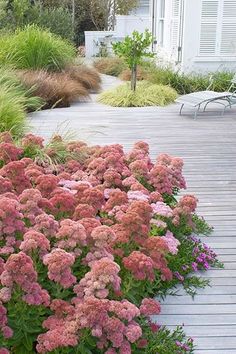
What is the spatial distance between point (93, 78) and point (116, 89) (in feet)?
3.71

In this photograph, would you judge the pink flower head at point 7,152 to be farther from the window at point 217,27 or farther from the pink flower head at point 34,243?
the window at point 217,27

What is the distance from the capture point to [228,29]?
11477 mm

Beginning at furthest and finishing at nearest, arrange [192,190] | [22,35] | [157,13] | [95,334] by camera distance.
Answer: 1. [157,13]
2. [22,35]
3. [192,190]
4. [95,334]

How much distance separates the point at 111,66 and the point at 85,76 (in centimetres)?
292

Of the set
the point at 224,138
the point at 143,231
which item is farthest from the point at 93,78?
the point at 143,231

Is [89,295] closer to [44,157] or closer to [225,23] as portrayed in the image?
[44,157]

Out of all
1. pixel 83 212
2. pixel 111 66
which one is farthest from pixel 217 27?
pixel 83 212

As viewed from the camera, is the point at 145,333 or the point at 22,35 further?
the point at 22,35

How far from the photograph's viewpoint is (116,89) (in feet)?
35.2

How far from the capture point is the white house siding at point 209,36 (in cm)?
1129

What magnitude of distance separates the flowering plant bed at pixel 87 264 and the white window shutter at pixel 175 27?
27.7ft

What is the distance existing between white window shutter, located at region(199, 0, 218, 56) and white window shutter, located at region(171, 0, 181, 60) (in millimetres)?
640

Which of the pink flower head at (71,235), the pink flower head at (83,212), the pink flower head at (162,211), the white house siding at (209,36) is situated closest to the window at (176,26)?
the white house siding at (209,36)

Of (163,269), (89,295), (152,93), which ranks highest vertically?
(89,295)
